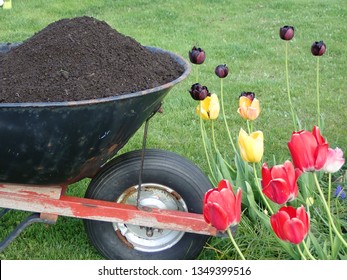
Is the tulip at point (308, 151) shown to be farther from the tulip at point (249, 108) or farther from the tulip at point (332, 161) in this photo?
the tulip at point (249, 108)

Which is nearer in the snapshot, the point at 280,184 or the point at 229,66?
the point at 280,184

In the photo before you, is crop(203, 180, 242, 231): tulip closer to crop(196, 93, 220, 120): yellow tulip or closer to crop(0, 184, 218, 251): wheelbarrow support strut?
crop(0, 184, 218, 251): wheelbarrow support strut

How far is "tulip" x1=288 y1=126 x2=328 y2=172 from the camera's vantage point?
1.51 metres

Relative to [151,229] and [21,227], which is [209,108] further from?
[21,227]

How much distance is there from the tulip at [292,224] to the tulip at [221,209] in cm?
9

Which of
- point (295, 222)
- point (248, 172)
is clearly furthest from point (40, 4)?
point (295, 222)

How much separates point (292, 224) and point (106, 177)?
1.10m

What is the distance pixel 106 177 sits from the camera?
7.77ft

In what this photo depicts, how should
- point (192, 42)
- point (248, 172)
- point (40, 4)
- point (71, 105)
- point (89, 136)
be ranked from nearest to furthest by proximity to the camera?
point (71, 105)
point (89, 136)
point (248, 172)
point (192, 42)
point (40, 4)

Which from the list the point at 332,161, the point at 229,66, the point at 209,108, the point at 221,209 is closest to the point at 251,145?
the point at 332,161

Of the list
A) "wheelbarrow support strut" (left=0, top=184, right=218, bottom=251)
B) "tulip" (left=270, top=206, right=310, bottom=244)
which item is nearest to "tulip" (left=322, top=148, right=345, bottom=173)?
"tulip" (left=270, top=206, right=310, bottom=244)

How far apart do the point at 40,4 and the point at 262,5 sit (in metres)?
2.69
